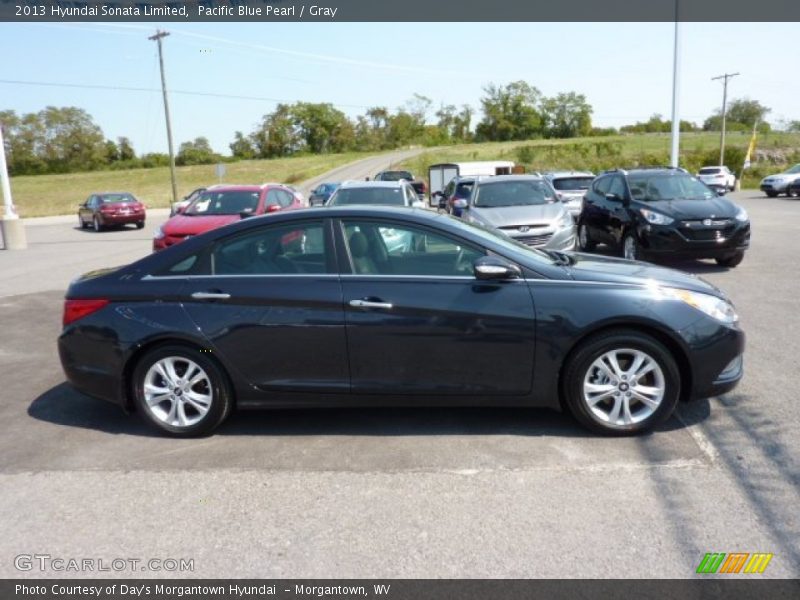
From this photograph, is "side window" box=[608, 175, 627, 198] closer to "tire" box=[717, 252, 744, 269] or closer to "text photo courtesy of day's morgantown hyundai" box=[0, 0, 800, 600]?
"tire" box=[717, 252, 744, 269]

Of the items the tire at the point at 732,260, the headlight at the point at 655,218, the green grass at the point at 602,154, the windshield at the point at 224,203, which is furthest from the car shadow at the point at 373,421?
the green grass at the point at 602,154

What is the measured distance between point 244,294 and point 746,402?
12.1ft

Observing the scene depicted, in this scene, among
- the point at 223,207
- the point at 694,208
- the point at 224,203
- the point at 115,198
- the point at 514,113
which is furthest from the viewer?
the point at 514,113

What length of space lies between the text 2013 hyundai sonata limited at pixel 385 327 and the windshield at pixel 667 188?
22.9ft

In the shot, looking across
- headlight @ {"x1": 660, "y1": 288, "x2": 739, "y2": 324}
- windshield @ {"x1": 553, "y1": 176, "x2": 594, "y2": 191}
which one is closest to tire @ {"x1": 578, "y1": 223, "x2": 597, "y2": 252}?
windshield @ {"x1": 553, "y1": 176, "x2": 594, "y2": 191}

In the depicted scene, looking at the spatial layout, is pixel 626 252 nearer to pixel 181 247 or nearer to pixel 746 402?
pixel 746 402

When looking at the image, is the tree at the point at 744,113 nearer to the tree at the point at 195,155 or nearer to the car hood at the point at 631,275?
the tree at the point at 195,155

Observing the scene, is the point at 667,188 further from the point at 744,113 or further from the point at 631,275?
the point at 744,113

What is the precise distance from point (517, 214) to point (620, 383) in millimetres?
7557

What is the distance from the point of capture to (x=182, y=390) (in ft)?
15.0

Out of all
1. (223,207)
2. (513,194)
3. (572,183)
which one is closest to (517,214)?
(513,194)

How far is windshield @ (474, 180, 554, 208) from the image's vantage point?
12523 mm

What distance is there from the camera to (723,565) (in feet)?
9.66

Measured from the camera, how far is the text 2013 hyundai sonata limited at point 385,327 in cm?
432
